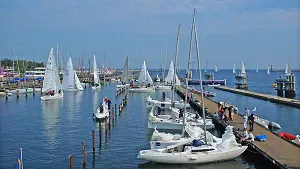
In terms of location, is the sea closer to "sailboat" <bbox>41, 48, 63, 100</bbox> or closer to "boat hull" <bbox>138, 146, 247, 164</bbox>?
"boat hull" <bbox>138, 146, 247, 164</bbox>

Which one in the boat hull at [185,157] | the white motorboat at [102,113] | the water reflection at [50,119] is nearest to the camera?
the boat hull at [185,157]

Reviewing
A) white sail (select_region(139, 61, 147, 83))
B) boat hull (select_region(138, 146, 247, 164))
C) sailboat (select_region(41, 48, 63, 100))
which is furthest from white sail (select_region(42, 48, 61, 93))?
boat hull (select_region(138, 146, 247, 164))

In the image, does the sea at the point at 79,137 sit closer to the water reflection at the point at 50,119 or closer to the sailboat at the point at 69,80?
the water reflection at the point at 50,119

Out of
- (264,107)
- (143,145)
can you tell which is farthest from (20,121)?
(264,107)

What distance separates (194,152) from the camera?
23.2m

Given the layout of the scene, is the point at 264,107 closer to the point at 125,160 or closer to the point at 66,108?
the point at 66,108

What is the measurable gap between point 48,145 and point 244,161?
51.0ft

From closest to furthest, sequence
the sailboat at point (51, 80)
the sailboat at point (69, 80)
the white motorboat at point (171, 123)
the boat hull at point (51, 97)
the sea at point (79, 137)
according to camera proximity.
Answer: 1. the sea at point (79, 137)
2. the white motorboat at point (171, 123)
3. the boat hull at point (51, 97)
4. the sailboat at point (51, 80)
5. the sailboat at point (69, 80)

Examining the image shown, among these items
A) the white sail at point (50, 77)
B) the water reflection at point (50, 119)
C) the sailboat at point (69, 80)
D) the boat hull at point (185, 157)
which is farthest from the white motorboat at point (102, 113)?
the sailboat at point (69, 80)

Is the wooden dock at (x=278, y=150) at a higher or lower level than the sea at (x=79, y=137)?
higher

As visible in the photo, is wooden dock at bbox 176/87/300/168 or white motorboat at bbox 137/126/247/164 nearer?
wooden dock at bbox 176/87/300/168

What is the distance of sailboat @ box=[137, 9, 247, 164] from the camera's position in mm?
23062

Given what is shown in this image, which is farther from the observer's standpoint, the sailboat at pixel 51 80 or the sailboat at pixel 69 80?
the sailboat at pixel 69 80

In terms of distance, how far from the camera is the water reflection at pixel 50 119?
1318 inches
